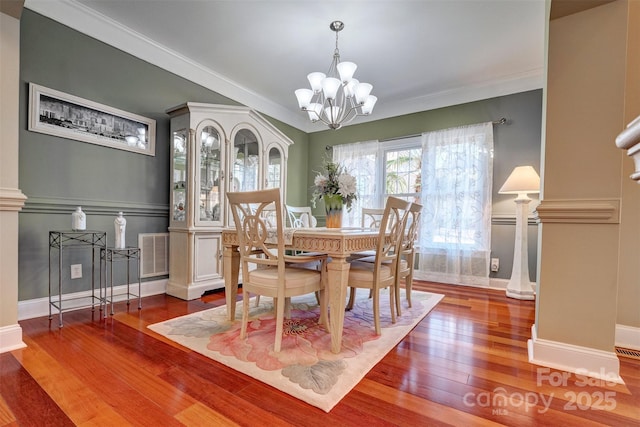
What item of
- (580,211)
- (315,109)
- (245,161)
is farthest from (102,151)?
(580,211)

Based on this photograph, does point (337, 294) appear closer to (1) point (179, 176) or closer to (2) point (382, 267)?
(2) point (382, 267)

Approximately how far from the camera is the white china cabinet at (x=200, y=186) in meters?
2.99

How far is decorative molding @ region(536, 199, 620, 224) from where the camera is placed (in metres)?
1.56

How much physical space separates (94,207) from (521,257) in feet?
14.6

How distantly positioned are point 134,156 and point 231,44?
1.56 metres

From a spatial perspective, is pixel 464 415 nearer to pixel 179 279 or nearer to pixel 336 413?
pixel 336 413

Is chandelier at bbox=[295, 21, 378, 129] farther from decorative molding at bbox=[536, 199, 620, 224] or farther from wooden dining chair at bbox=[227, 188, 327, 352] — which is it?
decorative molding at bbox=[536, 199, 620, 224]

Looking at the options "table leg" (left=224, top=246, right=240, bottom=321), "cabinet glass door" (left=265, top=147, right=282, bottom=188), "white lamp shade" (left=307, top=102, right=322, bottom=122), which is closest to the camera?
"table leg" (left=224, top=246, right=240, bottom=321)

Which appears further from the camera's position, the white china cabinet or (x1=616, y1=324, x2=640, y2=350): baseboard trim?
the white china cabinet

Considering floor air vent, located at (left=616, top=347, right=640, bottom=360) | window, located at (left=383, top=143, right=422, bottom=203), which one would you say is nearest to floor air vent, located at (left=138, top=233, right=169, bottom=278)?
window, located at (left=383, top=143, right=422, bottom=203)

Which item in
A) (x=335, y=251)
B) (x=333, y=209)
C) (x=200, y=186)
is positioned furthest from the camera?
(x=200, y=186)

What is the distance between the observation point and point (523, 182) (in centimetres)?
314

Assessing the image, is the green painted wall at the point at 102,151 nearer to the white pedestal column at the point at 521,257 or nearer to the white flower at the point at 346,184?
the white pedestal column at the point at 521,257

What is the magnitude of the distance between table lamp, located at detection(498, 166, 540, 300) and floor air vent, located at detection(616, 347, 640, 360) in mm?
1179
